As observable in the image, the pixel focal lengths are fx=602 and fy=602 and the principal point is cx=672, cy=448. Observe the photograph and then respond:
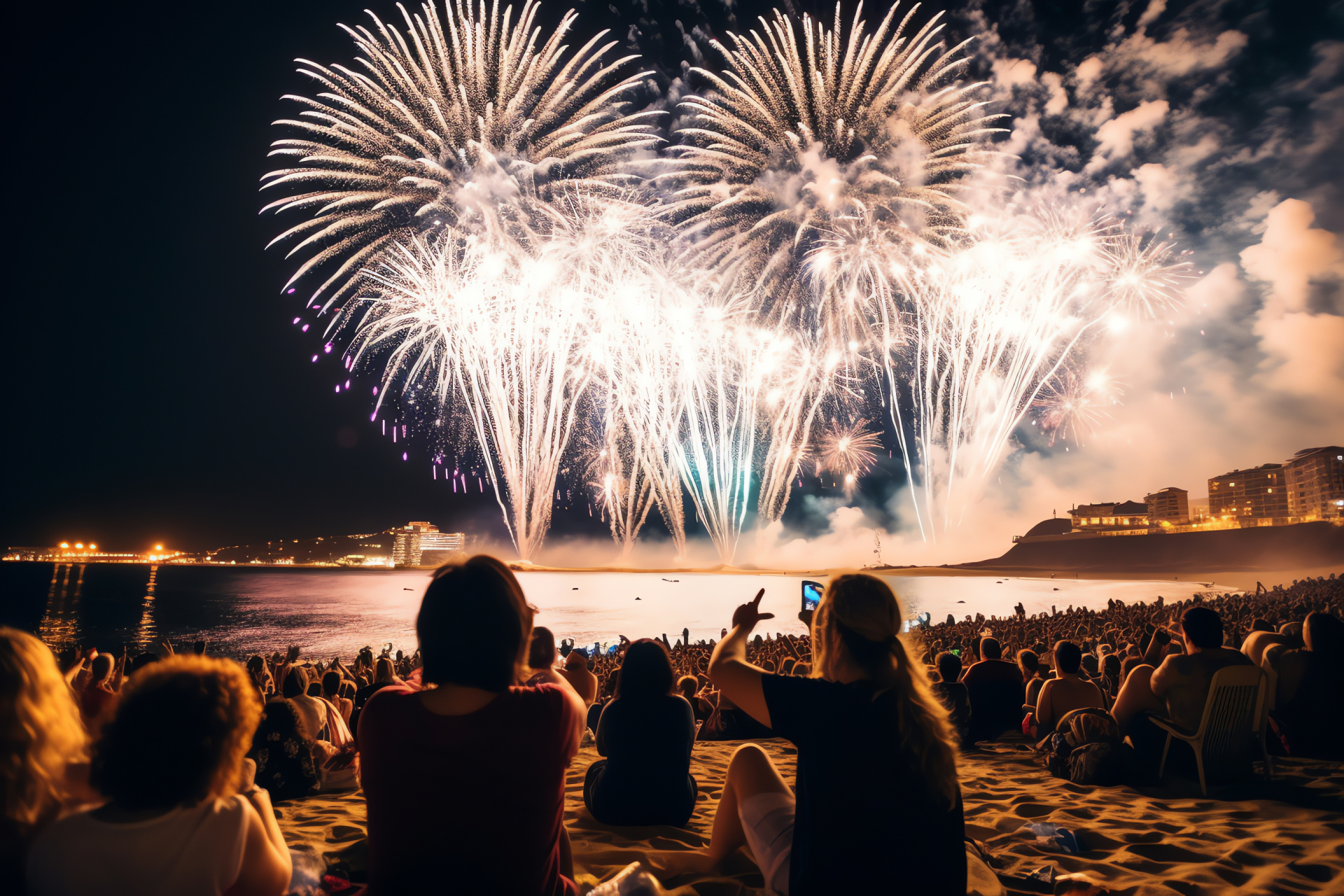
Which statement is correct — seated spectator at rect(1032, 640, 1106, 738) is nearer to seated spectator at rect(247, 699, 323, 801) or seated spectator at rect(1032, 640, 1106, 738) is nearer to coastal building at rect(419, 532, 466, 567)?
seated spectator at rect(247, 699, 323, 801)

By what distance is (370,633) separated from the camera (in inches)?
1580

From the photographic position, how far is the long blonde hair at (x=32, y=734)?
1.69 m

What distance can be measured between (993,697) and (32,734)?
24.1 ft

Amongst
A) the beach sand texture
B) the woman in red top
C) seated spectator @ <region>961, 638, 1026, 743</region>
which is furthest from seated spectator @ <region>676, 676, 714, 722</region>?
the woman in red top

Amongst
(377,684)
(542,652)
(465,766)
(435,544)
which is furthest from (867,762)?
(435,544)

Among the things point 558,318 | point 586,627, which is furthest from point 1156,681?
point 586,627

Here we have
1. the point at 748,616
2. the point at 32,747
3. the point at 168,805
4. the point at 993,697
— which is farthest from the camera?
the point at 993,697

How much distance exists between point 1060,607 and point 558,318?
4074 cm

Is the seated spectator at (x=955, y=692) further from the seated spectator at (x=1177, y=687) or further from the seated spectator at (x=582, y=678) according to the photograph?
the seated spectator at (x=582, y=678)

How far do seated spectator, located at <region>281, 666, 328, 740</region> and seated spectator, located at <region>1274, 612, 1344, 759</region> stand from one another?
8076 mm

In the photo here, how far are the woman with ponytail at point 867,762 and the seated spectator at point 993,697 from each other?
5.05m

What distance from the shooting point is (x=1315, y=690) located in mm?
4949

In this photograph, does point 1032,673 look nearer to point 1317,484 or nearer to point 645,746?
point 645,746

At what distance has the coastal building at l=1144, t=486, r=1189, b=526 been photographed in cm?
7899
